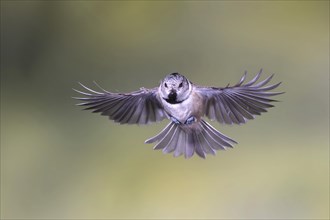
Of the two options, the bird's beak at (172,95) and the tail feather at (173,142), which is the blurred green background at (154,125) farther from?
the bird's beak at (172,95)

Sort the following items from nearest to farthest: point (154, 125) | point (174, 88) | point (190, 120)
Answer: point (174, 88), point (190, 120), point (154, 125)

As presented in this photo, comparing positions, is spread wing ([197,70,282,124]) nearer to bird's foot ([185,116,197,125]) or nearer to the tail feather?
bird's foot ([185,116,197,125])

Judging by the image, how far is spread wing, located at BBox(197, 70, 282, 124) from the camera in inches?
35.5

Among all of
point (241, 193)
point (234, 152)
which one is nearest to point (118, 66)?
point (234, 152)

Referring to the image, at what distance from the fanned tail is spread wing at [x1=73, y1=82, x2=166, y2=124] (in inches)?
2.4

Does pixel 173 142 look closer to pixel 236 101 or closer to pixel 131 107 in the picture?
pixel 131 107

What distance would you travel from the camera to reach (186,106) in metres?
0.96

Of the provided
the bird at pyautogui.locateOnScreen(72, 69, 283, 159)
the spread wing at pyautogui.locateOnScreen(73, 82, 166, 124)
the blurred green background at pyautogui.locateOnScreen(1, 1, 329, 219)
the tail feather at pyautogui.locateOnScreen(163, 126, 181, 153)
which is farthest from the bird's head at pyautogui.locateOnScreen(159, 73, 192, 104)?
the blurred green background at pyautogui.locateOnScreen(1, 1, 329, 219)

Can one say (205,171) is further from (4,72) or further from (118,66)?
(4,72)

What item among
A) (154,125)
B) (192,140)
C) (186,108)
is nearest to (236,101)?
(186,108)

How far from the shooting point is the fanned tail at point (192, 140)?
3.71 ft

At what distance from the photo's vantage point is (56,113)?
5.83 feet

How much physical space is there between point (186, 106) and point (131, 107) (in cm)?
19

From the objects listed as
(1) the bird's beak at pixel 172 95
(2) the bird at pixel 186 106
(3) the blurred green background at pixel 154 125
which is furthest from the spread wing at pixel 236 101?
(3) the blurred green background at pixel 154 125
